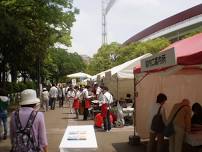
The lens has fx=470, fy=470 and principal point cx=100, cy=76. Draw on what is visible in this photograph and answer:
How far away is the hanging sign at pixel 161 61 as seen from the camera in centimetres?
889

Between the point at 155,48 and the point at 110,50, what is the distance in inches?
471

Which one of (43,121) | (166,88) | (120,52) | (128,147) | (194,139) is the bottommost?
(128,147)

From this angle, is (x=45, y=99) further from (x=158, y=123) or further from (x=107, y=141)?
(x=158, y=123)

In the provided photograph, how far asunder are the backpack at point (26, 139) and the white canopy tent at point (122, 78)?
32.7ft

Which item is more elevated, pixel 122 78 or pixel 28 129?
pixel 122 78

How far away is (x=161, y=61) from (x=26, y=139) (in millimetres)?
3843

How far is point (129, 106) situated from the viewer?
74.7 feet

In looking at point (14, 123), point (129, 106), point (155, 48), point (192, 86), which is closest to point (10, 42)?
point (129, 106)

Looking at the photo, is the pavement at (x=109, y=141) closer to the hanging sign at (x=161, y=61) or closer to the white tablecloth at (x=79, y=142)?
the hanging sign at (x=161, y=61)

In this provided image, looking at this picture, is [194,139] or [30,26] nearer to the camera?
[194,139]

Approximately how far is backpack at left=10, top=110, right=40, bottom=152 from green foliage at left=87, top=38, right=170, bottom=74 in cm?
5224

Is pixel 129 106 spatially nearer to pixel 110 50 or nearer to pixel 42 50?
pixel 42 50

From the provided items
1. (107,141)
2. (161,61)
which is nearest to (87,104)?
(107,141)

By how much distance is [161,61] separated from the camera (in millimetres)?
9539
